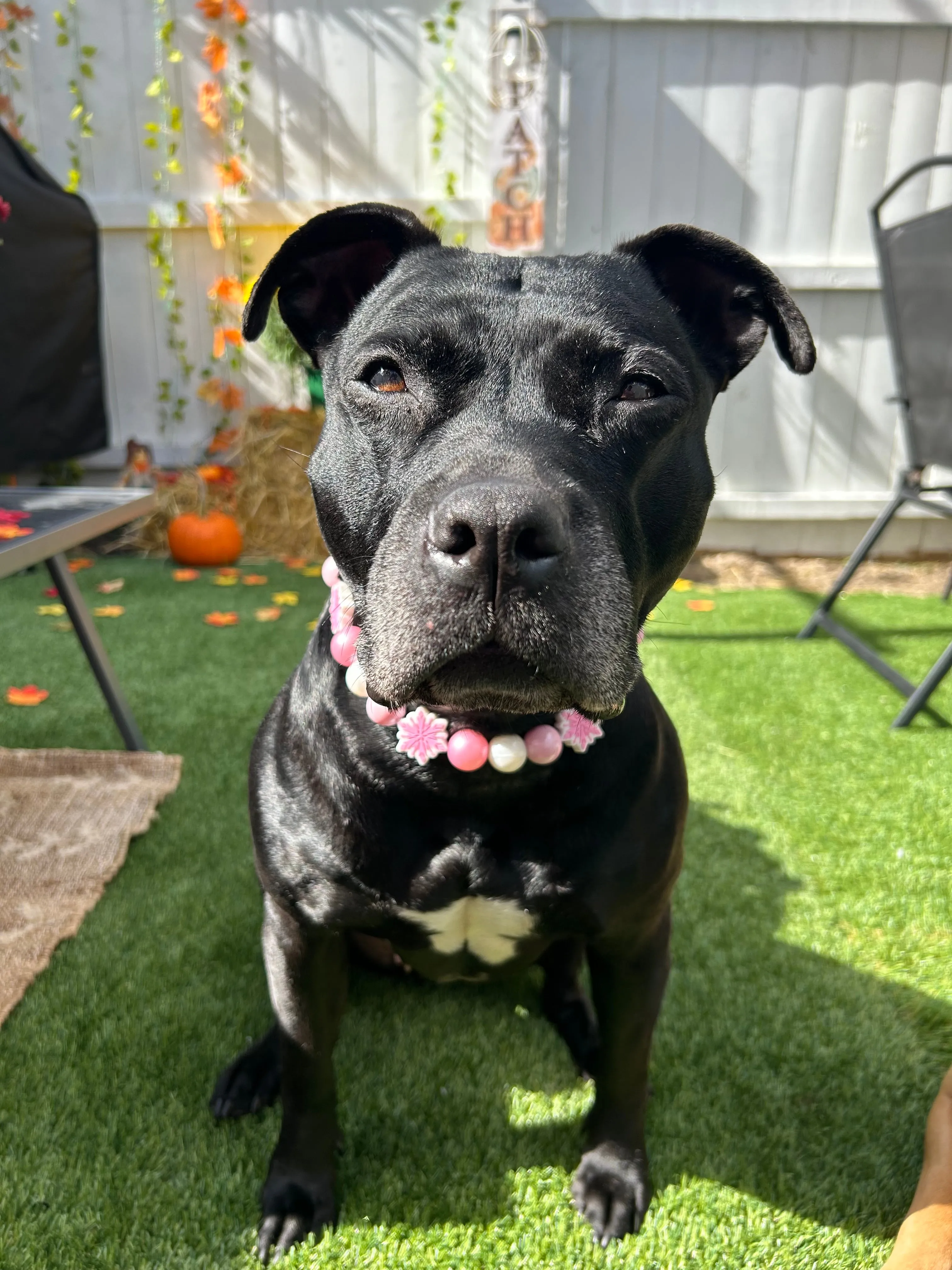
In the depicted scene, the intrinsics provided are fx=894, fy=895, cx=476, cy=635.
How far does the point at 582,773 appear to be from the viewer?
1328 mm

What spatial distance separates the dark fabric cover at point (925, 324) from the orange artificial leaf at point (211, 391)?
12.1 feet

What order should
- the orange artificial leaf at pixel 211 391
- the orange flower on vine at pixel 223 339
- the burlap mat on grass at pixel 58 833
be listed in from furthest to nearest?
1. the orange artificial leaf at pixel 211 391
2. the orange flower on vine at pixel 223 339
3. the burlap mat on grass at pixel 58 833

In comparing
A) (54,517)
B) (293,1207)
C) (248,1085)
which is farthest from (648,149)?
(293,1207)

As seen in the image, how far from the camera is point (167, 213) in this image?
520 cm

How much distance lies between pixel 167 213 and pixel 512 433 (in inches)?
196

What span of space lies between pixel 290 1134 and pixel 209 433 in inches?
191

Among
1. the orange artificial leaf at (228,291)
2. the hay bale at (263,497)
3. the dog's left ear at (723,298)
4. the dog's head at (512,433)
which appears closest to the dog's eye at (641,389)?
the dog's head at (512,433)

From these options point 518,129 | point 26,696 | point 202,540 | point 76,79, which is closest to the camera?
point 26,696

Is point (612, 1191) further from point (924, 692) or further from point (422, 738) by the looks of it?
point (924, 692)

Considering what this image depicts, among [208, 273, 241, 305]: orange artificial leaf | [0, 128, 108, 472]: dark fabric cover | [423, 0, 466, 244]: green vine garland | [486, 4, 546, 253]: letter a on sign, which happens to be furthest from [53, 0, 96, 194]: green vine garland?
[486, 4, 546, 253]: letter a on sign

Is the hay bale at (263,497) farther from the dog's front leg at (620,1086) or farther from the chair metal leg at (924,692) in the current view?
the dog's front leg at (620,1086)

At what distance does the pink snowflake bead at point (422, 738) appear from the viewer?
50.2 inches

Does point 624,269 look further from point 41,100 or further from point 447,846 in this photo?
point 41,100

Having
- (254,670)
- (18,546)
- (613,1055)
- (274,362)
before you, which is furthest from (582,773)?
(274,362)
